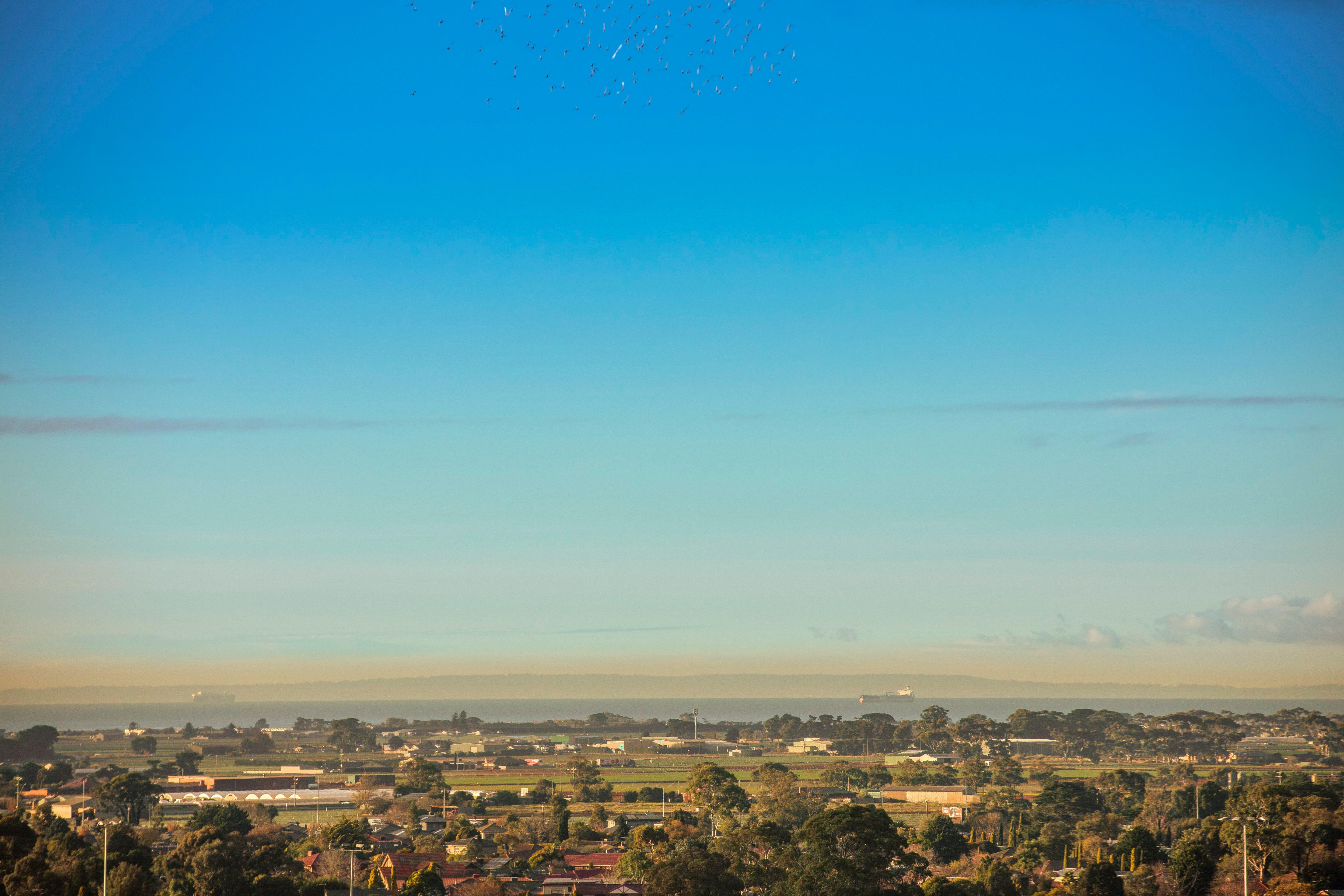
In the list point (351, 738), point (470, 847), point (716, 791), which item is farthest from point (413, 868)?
point (351, 738)

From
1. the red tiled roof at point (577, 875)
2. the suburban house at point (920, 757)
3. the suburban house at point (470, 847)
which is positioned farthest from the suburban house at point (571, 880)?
the suburban house at point (920, 757)

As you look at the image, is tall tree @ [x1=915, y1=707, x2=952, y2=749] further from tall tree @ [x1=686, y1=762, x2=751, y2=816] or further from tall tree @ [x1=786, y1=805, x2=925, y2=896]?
tall tree @ [x1=786, y1=805, x2=925, y2=896]

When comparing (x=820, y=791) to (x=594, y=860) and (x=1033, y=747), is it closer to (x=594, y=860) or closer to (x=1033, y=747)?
(x=594, y=860)

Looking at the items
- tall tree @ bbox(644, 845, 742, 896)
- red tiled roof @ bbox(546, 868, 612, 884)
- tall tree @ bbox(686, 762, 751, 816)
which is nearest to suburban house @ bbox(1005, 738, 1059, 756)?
tall tree @ bbox(686, 762, 751, 816)

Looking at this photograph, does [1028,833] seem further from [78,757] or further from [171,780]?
[78,757]

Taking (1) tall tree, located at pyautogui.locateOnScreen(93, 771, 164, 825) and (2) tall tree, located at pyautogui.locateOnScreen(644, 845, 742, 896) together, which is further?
(1) tall tree, located at pyautogui.locateOnScreen(93, 771, 164, 825)

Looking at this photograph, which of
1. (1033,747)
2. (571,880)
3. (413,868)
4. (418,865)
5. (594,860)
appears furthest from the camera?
(1033,747)

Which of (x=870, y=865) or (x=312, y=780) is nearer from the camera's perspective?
(x=870, y=865)

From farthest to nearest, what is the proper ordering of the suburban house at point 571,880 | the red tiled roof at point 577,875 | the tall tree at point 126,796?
the tall tree at point 126,796 < the red tiled roof at point 577,875 < the suburban house at point 571,880

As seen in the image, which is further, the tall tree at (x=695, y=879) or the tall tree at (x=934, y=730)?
the tall tree at (x=934, y=730)

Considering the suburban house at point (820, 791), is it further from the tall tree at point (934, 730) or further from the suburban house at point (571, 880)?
the tall tree at point (934, 730)

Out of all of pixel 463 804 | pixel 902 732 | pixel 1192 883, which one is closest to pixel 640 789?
pixel 463 804
